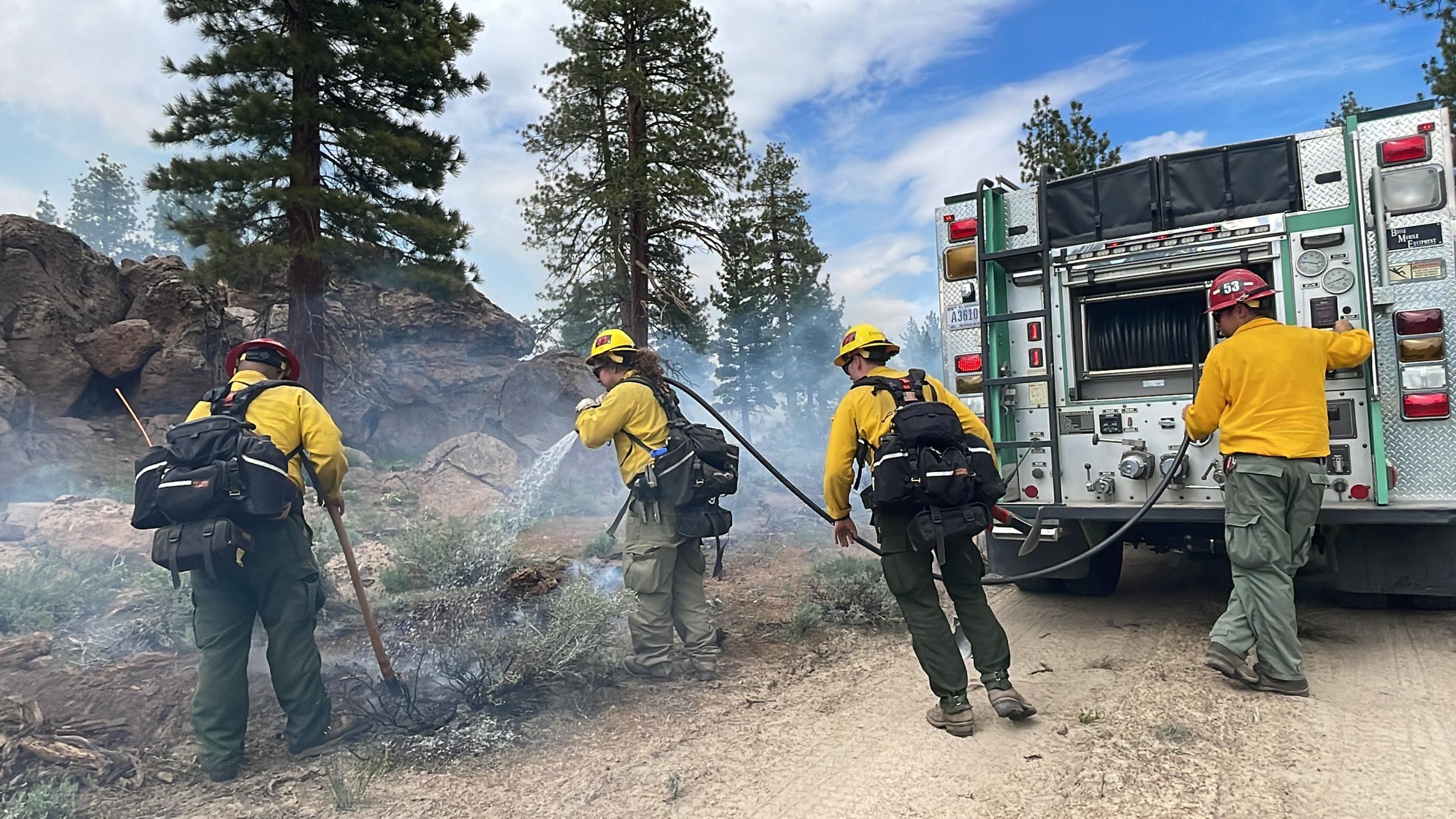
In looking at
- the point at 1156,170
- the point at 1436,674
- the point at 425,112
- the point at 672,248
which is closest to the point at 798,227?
the point at 672,248

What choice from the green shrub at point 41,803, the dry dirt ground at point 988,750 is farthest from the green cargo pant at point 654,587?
the green shrub at point 41,803

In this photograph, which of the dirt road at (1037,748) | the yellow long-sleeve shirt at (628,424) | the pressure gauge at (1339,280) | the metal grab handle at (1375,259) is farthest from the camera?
the yellow long-sleeve shirt at (628,424)

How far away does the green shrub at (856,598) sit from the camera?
5.80 meters

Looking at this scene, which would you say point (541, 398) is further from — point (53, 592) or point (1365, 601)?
point (1365, 601)

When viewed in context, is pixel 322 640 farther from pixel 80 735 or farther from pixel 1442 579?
pixel 1442 579

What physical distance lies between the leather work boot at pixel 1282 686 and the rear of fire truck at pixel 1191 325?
979 millimetres

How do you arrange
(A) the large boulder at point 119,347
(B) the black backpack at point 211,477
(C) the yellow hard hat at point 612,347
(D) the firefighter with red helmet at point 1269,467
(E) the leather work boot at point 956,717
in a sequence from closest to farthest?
(B) the black backpack at point 211,477 → (E) the leather work boot at point 956,717 → (D) the firefighter with red helmet at point 1269,467 → (C) the yellow hard hat at point 612,347 → (A) the large boulder at point 119,347

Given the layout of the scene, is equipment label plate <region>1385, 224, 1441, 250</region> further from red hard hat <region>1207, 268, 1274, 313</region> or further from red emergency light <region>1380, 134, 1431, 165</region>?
red hard hat <region>1207, 268, 1274, 313</region>

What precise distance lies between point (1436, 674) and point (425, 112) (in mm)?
13254

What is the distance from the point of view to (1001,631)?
12.5ft

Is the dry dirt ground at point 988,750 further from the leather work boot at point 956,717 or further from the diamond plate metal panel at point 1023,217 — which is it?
the diamond plate metal panel at point 1023,217

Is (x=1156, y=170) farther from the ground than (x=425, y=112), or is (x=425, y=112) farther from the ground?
(x=425, y=112)

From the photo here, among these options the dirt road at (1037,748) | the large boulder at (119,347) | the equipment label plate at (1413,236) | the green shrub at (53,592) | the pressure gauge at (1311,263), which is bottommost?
the dirt road at (1037,748)

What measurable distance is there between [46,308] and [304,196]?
243 inches
